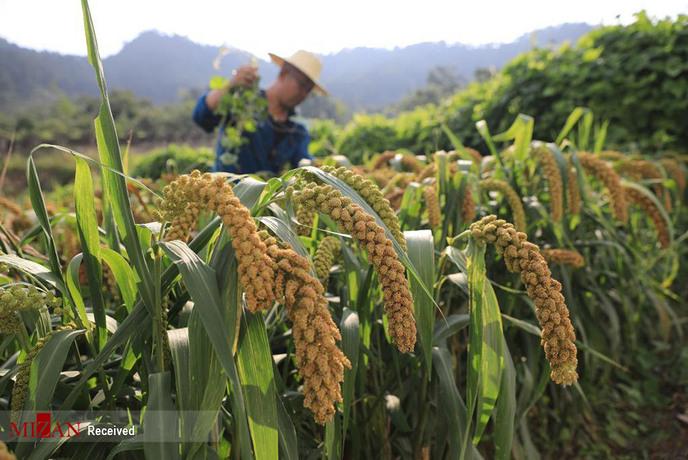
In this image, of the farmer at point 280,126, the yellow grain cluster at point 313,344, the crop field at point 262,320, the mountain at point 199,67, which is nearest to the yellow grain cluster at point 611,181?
the crop field at point 262,320

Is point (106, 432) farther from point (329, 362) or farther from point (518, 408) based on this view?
point (518, 408)

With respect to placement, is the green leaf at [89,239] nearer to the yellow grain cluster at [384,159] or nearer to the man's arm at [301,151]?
the yellow grain cluster at [384,159]

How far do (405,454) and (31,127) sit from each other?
101 feet

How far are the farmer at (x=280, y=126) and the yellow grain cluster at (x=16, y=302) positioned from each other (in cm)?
293

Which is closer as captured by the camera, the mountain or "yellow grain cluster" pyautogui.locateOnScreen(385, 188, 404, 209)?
"yellow grain cluster" pyautogui.locateOnScreen(385, 188, 404, 209)

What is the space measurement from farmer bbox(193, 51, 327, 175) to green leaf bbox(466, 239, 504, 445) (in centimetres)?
296

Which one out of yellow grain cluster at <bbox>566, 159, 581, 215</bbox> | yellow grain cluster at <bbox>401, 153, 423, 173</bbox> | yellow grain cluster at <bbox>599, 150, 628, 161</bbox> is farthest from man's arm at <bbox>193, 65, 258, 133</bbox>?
yellow grain cluster at <bbox>599, 150, 628, 161</bbox>

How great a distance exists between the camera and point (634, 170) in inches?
97.0

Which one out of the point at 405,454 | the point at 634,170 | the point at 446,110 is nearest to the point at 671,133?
the point at 446,110

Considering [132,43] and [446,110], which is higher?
[132,43]

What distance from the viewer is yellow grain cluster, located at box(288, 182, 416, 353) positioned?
648mm

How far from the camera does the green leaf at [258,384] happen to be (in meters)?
0.73

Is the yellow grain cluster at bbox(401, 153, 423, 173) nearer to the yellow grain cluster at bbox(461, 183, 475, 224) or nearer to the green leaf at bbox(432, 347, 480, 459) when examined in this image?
the yellow grain cluster at bbox(461, 183, 475, 224)

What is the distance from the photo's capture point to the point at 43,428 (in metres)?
0.83
